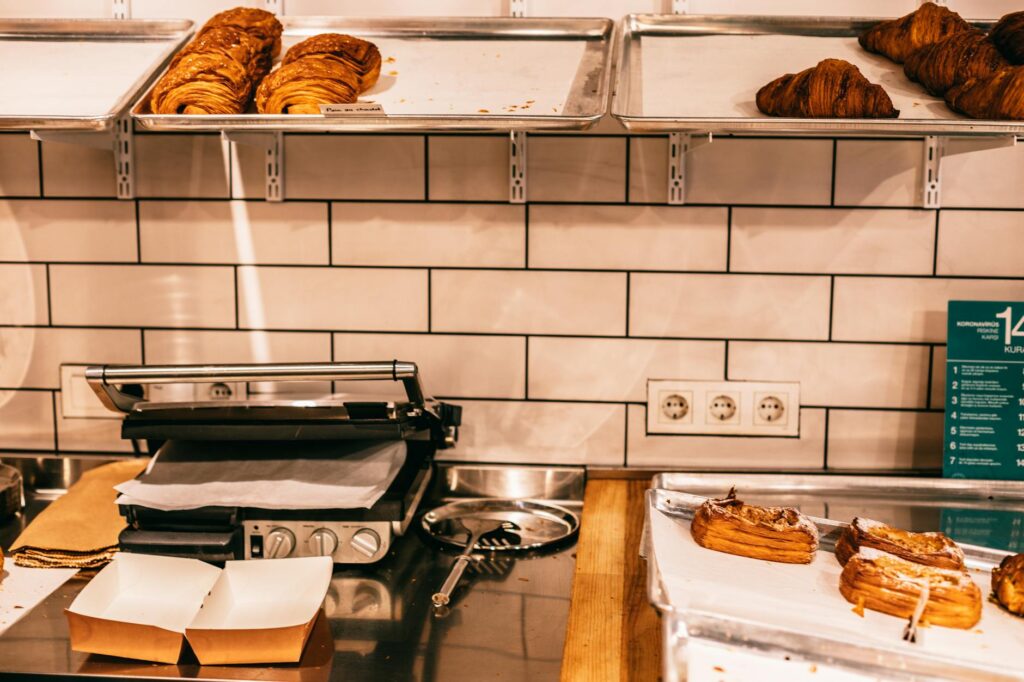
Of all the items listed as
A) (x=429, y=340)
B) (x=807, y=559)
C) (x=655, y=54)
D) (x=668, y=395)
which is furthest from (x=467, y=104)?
Answer: (x=807, y=559)

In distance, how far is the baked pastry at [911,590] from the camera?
1.00 metres

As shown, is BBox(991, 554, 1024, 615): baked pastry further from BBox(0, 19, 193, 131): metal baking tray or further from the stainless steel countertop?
BBox(0, 19, 193, 131): metal baking tray

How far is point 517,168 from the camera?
1607 mm

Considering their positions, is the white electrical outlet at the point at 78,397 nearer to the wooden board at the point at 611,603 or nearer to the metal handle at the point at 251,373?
the metal handle at the point at 251,373

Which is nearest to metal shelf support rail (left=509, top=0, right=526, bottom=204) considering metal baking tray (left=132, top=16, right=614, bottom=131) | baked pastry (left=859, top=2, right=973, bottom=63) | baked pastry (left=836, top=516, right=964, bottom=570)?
metal baking tray (left=132, top=16, right=614, bottom=131)

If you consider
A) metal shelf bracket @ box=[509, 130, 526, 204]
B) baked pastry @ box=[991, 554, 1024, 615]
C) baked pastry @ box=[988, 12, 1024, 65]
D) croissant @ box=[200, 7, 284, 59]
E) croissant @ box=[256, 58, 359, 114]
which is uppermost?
croissant @ box=[200, 7, 284, 59]

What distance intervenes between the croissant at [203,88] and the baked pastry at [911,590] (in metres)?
1.03

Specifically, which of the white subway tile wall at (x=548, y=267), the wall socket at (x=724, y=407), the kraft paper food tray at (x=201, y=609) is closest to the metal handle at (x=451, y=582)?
the kraft paper food tray at (x=201, y=609)

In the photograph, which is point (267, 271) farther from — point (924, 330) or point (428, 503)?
point (924, 330)

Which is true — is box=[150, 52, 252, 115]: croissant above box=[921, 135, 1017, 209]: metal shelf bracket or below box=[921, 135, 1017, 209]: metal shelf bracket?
above

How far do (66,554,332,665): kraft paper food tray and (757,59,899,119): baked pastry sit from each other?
2.87 feet

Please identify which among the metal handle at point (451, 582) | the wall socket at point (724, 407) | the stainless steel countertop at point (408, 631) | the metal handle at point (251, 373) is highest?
the metal handle at point (251, 373)

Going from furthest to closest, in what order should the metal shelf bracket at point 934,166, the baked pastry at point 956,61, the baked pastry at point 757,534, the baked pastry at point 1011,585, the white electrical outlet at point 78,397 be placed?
the white electrical outlet at point 78,397 → the metal shelf bracket at point 934,166 → the baked pastry at point 956,61 → the baked pastry at point 757,534 → the baked pastry at point 1011,585

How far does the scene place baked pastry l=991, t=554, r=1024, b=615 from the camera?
103 centimetres
